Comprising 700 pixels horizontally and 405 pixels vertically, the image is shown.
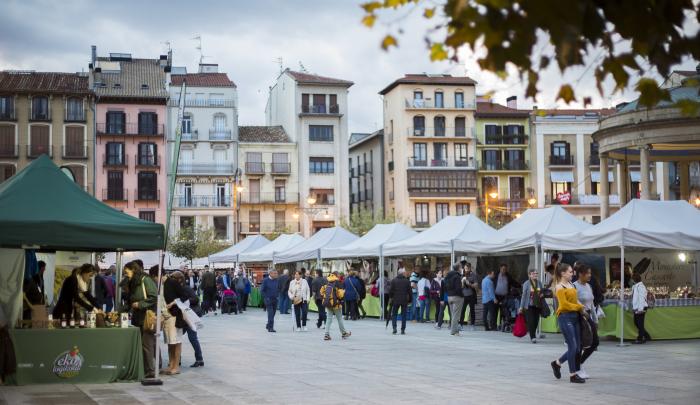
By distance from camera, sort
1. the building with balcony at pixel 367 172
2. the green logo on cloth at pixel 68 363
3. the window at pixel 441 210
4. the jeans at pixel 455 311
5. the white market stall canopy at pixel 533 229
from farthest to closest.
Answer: the building with balcony at pixel 367 172, the window at pixel 441 210, the white market stall canopy at pixel 533 229, the jeans at pixel 455 311, the green logo on cloth at pixel 68 363

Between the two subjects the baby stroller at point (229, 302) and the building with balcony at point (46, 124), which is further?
the building with balcony at point (46, 124)

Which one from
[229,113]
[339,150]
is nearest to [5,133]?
[229,113]

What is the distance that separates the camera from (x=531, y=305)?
19.8 m

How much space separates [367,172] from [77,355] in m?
73.6

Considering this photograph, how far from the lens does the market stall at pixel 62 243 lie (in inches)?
490

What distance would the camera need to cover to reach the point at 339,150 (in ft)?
253

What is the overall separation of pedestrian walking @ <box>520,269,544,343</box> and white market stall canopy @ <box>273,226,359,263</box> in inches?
580

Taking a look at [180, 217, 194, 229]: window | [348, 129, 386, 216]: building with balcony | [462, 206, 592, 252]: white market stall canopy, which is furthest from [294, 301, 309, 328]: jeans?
[348, 129, 386, 216]: building with balcony

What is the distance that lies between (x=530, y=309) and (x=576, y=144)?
59953 mm

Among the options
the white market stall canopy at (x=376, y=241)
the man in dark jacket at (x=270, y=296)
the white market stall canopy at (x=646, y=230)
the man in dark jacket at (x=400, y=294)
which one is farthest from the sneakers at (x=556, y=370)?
the white market stall canopy at (x=376, y=241)

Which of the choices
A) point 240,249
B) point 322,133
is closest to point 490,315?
point 240,249

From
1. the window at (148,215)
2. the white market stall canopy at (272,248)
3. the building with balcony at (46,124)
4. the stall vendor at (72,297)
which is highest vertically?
the building with balcony at (46,124)

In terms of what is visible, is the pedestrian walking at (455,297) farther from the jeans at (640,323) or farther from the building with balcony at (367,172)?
the building with balcony at (367,172)

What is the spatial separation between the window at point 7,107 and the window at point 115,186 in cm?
792
